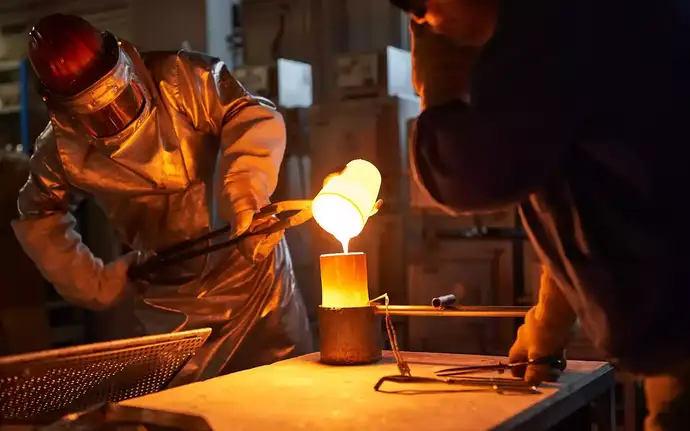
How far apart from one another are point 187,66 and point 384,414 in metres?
1.01

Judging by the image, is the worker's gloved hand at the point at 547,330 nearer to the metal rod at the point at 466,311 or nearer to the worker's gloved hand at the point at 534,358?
the worker's gloved hand at the point at 534,358

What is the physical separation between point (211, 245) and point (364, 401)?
0.76m

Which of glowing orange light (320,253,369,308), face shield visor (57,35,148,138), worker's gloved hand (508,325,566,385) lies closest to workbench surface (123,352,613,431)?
worker's gloved hand (508,325,566,385)

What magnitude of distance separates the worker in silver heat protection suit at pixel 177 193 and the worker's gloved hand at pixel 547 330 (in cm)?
61

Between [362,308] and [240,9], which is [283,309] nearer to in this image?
[362,308]

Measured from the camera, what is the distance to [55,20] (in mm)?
1525

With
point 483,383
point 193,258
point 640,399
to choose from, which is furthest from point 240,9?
point 483,383

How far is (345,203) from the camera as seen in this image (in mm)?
1322

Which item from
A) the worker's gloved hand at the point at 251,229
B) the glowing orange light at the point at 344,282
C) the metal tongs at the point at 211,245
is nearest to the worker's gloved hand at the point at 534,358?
the glowing orange light at the point at 344,282

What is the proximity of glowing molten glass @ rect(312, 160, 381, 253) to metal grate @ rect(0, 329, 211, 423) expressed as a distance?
0.28 meters

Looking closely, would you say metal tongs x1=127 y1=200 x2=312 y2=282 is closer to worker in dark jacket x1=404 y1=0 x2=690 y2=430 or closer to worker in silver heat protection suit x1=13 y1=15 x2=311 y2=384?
worker in silver heat protection suit x1=13 y1=15 x2=311 y2=384

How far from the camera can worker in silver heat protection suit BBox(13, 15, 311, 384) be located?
164cm

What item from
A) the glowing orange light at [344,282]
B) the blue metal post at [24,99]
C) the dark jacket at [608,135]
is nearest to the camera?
the dark jacket at [608,135]

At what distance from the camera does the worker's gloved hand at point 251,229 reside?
5.12 feet
